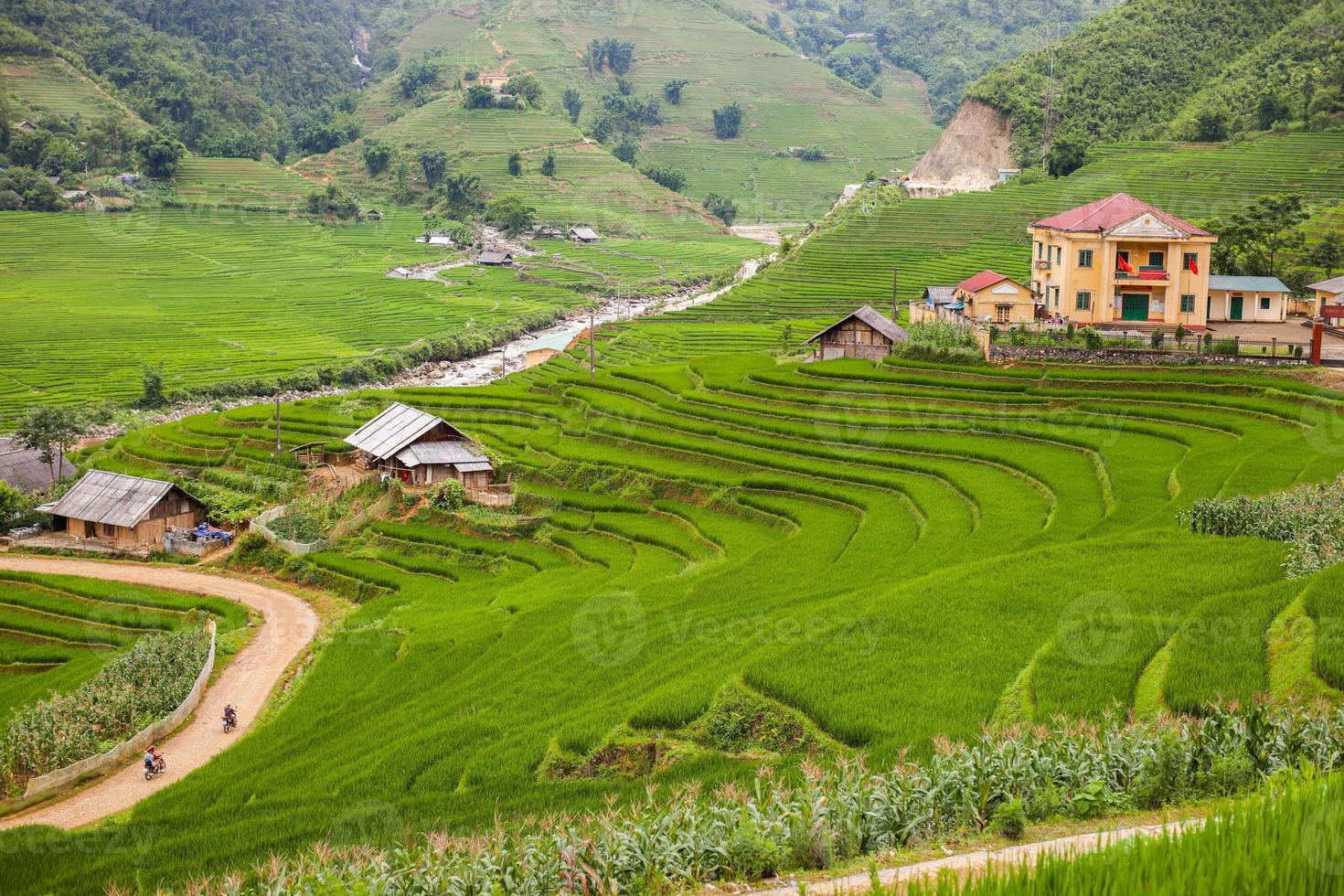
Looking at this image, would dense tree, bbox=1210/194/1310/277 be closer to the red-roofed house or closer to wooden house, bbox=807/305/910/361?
the red-roofed house

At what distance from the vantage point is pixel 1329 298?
1384 inches

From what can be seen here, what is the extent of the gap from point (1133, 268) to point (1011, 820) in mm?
27789

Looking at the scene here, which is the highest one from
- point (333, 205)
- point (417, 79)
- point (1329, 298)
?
point (417, 79)

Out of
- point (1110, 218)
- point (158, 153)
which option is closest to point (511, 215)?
point (158, 153)

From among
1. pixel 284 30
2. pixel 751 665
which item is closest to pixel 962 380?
pixel 751 665

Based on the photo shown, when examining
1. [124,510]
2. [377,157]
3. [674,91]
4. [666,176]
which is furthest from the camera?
[674,91]

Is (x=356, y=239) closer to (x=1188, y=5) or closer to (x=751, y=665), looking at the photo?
(x=1188, y=5)

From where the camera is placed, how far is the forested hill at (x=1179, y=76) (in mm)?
60969

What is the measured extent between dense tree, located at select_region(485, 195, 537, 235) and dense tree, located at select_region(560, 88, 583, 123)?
30291 mm

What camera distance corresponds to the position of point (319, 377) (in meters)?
52.8

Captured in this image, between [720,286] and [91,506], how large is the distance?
141ft

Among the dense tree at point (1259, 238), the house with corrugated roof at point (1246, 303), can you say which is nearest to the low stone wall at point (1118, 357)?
the house with corrugated roof at point (1246, 303)

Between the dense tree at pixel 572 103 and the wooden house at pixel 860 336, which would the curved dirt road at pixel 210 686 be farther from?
the dense tree at pixel 572 103

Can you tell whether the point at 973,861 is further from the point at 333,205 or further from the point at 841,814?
the point at 333,205
